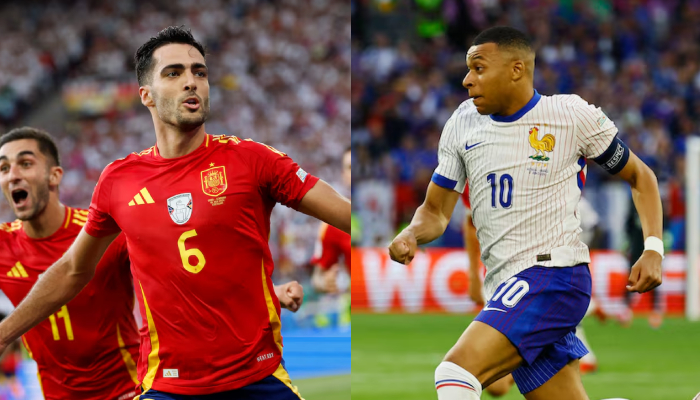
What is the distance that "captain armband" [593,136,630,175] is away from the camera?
4711 millimetres

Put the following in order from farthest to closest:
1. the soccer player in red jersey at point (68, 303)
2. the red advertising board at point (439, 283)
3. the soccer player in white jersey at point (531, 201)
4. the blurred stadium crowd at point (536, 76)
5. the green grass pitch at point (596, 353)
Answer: the blurred stadium crowd at point (536, 76), the red advertising board at point (439, 283), the green grass pitch at point (596, 353), the soccer player in red jersey at point (68, 303), the soccer player in white jersey at point (531, 201)

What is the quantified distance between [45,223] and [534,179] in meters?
2.76

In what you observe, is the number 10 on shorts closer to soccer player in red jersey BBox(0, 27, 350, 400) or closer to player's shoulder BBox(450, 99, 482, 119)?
player's shoulder BBox(450, 99, 482, 119)

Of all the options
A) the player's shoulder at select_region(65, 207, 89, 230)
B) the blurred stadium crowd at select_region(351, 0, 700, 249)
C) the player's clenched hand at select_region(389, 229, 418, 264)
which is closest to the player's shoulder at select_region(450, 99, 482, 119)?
the player's clenched hand at select_region(389, 229, 418, 264)

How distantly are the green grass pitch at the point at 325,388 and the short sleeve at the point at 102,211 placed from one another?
21.0 feet

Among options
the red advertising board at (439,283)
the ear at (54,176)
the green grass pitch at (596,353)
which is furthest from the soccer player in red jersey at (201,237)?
the red advertising board at (439,283)

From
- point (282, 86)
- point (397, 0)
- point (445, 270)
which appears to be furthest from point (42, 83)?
point (445, 270)

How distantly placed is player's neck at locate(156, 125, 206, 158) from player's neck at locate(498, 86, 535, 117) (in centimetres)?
157

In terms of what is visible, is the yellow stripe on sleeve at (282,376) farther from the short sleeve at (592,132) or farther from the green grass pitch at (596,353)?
the green grass pitch at (596,353)

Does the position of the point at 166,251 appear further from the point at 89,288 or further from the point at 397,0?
the point at 397,0

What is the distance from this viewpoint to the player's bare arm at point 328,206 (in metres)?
3.99

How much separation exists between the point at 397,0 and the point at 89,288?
810 inches

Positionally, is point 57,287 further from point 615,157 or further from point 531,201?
point 615,157

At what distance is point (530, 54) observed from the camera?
4.87 metres
